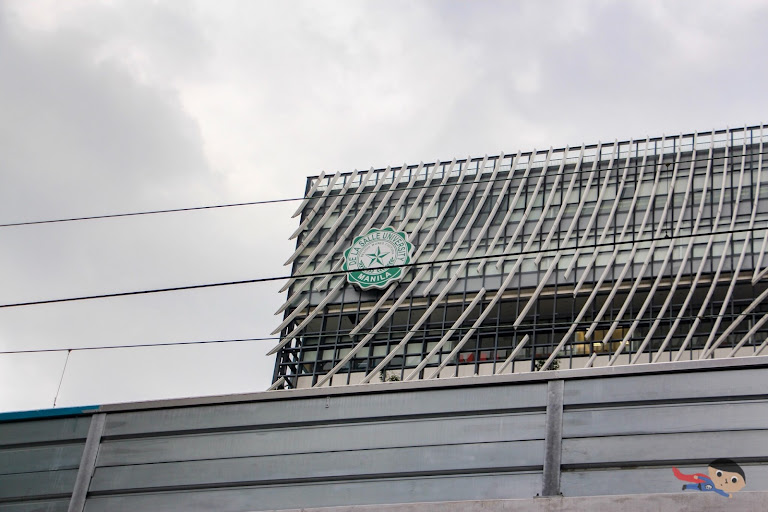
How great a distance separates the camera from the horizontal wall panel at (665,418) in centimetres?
2052

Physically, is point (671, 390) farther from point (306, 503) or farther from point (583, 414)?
point (306, 503)

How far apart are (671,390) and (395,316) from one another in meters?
37.9

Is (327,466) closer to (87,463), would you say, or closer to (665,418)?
(87,463)

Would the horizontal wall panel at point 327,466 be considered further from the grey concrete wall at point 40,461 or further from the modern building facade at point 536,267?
the modern building facade at point 536,267

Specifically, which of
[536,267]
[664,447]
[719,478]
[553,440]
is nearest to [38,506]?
[553,440]

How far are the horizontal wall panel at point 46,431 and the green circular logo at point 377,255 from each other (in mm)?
33479

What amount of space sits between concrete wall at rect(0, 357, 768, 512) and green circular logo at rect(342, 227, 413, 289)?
3394cm

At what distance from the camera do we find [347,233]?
60312mm

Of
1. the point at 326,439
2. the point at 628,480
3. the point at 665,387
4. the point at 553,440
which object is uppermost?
the point at 665,387

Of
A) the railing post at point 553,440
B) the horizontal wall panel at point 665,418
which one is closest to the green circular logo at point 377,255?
the railing post at point 553,440

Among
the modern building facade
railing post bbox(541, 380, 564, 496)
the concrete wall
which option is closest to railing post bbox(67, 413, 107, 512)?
the concrete wall

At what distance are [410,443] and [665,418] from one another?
4622 millimetres

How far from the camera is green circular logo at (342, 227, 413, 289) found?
2309 inches

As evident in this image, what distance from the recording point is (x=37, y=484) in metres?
24.6
